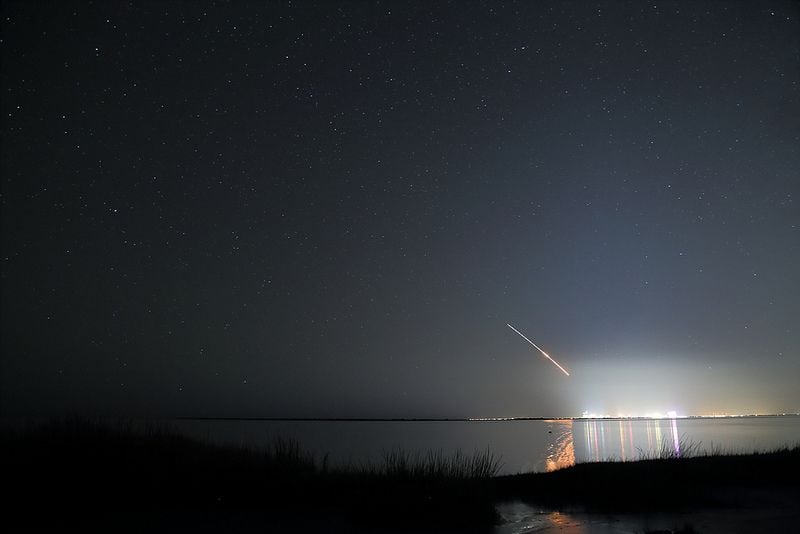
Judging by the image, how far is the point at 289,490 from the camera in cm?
1000

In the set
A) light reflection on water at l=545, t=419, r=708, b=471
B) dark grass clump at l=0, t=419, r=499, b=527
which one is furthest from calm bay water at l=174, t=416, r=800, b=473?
dark grass clump at l=0, t=419, r=499, b=527

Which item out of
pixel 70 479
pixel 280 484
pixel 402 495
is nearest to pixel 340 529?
pixel 402 495

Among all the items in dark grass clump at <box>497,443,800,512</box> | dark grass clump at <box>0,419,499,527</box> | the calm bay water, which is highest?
dark grass clump at <box>0,419,499,527</box>

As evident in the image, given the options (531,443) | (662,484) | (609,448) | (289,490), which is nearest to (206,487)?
(289,490)

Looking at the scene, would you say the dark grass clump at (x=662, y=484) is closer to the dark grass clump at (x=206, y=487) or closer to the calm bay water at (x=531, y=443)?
the dark grass clump at (x=206, y=487)

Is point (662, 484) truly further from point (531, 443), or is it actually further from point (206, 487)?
point (531, 443)

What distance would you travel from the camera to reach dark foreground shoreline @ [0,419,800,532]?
833 cm

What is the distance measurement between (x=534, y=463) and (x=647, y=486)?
17.8 meters

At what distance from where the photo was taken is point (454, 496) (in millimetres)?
8859

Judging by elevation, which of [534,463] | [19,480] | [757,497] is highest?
[19,480]

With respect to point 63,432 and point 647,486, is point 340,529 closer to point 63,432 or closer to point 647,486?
point 647,486

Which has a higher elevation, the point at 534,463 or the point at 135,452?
A: the point at 135,452

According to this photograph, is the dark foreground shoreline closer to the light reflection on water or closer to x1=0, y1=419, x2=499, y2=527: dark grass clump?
x1=0, y1=419, x2=499, y2=527: dark grass clump

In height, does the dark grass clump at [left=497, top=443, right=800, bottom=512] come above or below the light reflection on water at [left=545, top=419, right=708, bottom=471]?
above
